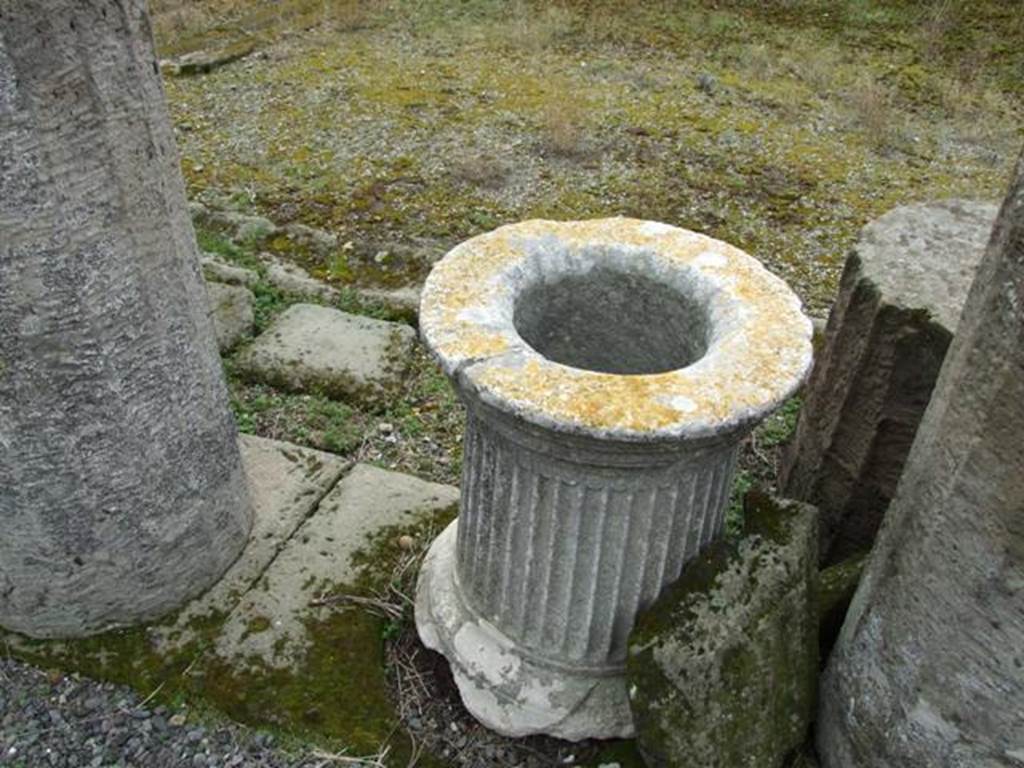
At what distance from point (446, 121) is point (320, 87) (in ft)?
3.96

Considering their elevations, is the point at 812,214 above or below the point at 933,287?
below

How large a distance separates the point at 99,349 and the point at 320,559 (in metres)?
1.12

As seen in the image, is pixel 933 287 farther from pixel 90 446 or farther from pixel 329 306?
pixel 329 306

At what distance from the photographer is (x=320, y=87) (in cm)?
738

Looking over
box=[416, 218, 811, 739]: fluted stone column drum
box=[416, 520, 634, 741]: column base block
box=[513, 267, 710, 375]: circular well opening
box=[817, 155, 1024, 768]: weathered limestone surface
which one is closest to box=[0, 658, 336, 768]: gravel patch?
box=[416, 520, 634, 741]: column base block

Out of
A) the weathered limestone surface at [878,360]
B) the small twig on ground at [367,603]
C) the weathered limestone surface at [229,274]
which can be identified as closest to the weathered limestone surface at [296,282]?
the weathered limestone surface at [229,274]

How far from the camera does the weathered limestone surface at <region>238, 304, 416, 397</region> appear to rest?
13.8 ft

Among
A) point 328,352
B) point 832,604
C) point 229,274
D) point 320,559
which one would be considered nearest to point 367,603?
point 320,559

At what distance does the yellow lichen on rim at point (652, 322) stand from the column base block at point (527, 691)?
2.90 ft

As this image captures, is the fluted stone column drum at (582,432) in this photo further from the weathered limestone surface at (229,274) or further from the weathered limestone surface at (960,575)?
the weathered limestone surface at (229,274)

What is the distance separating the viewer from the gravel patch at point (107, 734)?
8.75 feet

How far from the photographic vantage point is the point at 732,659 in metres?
2.44

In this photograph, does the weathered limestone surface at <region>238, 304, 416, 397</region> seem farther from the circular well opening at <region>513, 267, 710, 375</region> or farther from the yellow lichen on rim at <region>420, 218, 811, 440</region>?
the yellow lichen on rim at <region>420, 218, 811, 440</region>

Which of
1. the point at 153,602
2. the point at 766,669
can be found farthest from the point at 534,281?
the point at 153,602
